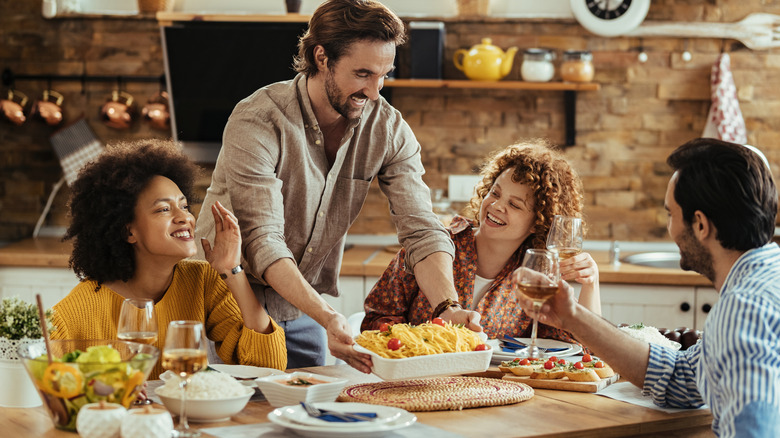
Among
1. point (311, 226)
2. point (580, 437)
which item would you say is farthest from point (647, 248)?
point (580, 437)

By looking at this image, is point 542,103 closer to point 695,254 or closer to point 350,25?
point 350,25

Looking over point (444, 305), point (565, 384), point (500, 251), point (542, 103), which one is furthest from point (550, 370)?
point (542, 103)

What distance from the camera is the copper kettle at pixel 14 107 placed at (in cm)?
449

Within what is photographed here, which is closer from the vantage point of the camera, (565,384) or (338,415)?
(338,415)

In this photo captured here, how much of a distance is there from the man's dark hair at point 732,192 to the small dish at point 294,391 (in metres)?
0.83

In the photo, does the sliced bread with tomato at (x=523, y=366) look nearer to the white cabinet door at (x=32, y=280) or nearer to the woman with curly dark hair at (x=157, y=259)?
the woman with curly dark hair at (x=157, y=259)

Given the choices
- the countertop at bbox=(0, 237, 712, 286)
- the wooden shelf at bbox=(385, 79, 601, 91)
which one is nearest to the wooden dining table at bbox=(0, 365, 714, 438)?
the countertop at bbox=(0, 237, 712, 286)

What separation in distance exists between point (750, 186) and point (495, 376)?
780mm

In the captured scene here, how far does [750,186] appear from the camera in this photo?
1.78 meters

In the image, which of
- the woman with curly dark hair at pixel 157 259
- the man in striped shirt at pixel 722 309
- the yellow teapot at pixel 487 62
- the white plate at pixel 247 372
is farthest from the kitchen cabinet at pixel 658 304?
the white plate at pixel 247 372

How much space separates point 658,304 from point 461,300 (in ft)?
4.47

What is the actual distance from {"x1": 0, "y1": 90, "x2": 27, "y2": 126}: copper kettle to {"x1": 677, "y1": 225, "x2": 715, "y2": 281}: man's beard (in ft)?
12.0

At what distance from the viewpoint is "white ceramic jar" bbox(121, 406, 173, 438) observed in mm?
1504

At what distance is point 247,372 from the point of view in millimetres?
2053
